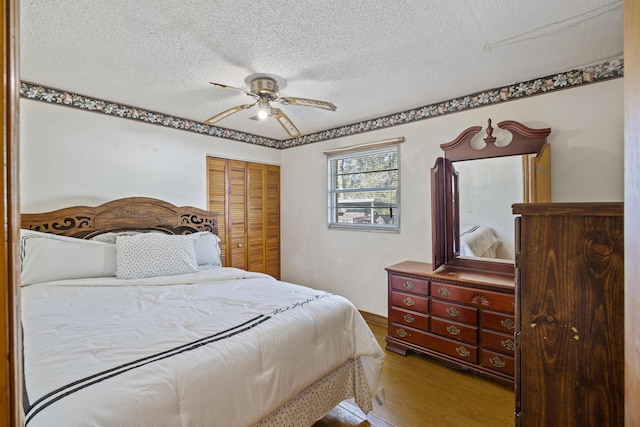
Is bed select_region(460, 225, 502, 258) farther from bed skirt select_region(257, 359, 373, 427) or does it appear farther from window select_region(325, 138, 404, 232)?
bed skirt select_region(257, 359, 373, 427)

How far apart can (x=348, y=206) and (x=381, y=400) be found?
7.40 feet

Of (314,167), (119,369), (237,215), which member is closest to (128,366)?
(119,369)

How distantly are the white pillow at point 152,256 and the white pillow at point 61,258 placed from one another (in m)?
0.13

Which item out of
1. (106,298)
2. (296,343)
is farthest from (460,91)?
(106,298)

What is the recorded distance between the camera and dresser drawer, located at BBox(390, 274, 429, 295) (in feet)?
8.34

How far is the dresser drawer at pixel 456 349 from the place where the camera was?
7.53 feet

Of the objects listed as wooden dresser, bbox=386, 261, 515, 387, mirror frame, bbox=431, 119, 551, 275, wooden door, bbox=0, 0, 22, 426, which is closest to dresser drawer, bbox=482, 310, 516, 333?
wooden dresser, bbox=386, 261, 515, 387

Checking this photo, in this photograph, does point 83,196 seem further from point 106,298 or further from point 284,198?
point 284,198

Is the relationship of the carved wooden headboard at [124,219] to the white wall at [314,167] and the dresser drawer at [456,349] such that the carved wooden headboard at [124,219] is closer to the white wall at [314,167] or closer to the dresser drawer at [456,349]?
the white wall at [314,167]

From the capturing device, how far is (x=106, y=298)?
188 cm

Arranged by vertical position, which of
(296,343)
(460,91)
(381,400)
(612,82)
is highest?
(460,91)

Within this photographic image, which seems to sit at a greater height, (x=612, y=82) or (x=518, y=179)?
(x=612, y=82)

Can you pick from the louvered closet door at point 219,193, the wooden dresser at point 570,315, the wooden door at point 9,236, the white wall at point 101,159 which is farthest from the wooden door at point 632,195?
the louvered closet door at point 219,193

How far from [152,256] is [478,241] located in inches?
111
